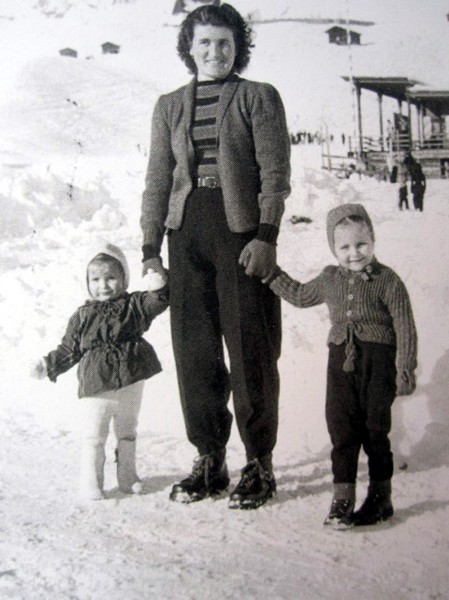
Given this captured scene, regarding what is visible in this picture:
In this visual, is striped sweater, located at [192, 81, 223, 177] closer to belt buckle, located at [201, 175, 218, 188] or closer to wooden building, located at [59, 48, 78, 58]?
belt buckle, located at [201, 175, 218, 188]

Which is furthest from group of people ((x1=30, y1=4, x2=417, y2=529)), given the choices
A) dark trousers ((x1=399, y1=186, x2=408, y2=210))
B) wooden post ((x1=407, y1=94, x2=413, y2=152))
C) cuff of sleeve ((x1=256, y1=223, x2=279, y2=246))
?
wooden post ((x1=407, y1=94, x2=413, y2=152))

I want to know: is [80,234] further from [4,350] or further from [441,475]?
[441,475]

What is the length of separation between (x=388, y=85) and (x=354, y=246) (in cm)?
60

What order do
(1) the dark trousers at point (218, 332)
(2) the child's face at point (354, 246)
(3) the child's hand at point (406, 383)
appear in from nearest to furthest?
(3) the child's hand at point (406, 383) < (2) the child's face at point (354, 246) < (1) the dark trousers at point (218, 332)

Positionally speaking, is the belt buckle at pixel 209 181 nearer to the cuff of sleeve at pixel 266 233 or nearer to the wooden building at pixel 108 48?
the cuff of sleeve at pixel 266 233

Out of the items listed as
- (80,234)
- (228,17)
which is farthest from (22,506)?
(228,17)

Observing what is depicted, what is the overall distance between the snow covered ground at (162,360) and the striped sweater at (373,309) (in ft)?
0.42

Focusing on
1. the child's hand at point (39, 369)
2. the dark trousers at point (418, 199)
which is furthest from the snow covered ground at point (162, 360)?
the child's hand at point (39, 369)

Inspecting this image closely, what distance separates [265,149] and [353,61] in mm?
507

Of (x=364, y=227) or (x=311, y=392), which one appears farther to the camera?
(x=311, y=392)

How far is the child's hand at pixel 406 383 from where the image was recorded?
155 centimetres

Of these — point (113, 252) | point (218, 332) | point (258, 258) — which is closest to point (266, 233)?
point (258, 258)

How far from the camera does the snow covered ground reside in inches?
61.9

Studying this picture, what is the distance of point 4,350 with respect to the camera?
6.80 ft
